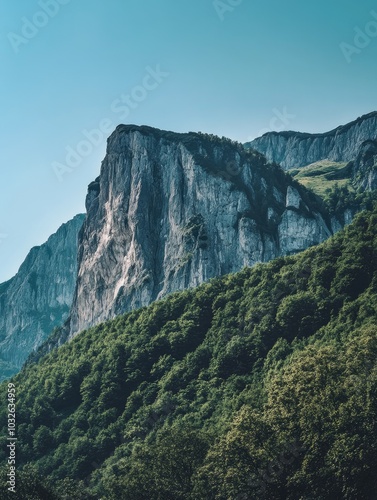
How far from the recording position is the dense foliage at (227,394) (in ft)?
229

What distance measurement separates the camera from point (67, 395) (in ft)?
482

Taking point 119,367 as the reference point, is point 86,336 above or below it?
above

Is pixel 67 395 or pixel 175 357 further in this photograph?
pixel 67 395

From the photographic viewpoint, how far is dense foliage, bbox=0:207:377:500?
69.8m

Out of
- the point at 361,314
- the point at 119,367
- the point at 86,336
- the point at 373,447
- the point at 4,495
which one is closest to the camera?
the point at 373,447

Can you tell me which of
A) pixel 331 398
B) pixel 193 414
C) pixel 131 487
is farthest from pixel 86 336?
pixel 331 398

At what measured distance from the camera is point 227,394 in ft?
373

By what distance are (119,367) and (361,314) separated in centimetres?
5532

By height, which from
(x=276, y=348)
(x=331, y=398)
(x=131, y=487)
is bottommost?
(x=131, y=487)

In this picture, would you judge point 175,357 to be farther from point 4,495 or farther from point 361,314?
point 4,495
